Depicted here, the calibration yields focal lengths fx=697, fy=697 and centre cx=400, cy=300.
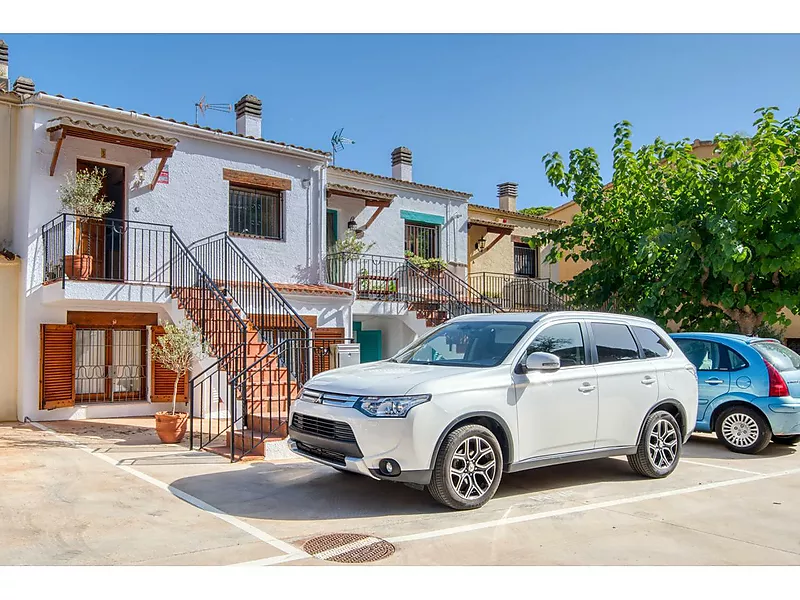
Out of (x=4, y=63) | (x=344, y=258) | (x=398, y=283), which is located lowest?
(x=398, y=283)

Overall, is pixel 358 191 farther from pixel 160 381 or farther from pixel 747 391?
pixel 747 391

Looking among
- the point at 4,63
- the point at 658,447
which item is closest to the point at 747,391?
the point at 658,447

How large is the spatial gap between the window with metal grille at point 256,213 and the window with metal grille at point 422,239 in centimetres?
451

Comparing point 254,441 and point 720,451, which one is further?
point 720,451

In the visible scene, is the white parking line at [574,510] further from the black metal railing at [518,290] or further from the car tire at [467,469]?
the black metal railing at [518,290]

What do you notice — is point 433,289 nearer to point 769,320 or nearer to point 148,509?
point 769,320

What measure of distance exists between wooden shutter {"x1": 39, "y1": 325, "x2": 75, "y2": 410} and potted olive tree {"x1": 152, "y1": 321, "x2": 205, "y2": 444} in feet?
9.73

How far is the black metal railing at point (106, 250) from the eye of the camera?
11.9 meters

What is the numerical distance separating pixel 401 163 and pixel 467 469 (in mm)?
15367

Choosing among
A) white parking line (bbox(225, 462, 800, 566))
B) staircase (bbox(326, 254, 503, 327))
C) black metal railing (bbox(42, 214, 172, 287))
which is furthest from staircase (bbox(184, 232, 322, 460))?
white parking line (bbox(225, 462, 800, 566))

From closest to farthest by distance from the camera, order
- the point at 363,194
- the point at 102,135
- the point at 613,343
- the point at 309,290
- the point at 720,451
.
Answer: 1. the point at 613,343
2. the point at 720,451
3. the point at 102,135
4. the point at 309,290
5. the point at 363,194

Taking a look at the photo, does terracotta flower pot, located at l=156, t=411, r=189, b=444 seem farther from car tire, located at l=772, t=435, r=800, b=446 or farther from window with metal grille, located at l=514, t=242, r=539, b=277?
window with metal grille, located at l=514, t=242, r=539, b=277

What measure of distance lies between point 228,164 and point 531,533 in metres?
11.6

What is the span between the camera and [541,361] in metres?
6.34
